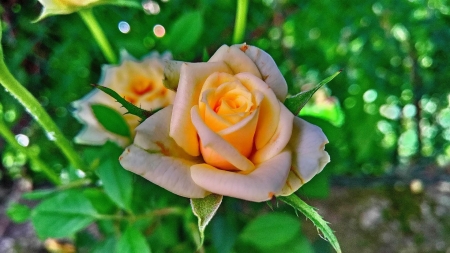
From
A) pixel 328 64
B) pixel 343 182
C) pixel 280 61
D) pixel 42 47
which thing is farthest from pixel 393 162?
pixel 42 47

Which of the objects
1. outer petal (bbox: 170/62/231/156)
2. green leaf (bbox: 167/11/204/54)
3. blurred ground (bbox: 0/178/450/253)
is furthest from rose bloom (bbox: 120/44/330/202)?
blurred ground (bbox: 0/178/450/253)

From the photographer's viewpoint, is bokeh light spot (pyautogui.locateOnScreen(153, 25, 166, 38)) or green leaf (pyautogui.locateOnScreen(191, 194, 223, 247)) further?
bokeh light spot (pyautogui.locateOnScreen(153, 25, 166, 38))

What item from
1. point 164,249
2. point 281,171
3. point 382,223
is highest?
point 281,171

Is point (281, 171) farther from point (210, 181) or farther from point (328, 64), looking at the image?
Result: point (328, 64)

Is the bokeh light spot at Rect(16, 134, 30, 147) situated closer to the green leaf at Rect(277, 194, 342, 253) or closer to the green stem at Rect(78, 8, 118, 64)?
the green stem at Rect(78, 8, 118, 64)

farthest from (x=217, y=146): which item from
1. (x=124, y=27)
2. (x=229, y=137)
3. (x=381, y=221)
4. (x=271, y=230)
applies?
(x=381, y=221)

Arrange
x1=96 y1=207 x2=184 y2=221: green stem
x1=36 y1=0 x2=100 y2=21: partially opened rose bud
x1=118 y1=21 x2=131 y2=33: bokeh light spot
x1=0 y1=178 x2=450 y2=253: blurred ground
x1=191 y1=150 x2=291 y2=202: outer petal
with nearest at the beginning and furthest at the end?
x1=191 y1=150 x2=291 y2=202: outer petal < x1=36 y1=0 x2=100 y2=21: partially opened rose bud < x1=96 y1=207 x2=184 y2=221: green stem < x1=118 y1=21 x2=131 y2=33: bokeh light spot < x1=0 y1=178 x2=450 y2=253: blurred ground

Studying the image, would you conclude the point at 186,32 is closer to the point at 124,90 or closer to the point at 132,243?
the point at 124,90
